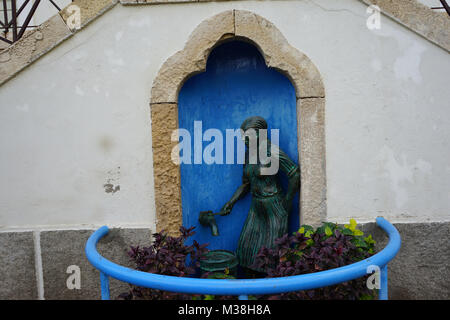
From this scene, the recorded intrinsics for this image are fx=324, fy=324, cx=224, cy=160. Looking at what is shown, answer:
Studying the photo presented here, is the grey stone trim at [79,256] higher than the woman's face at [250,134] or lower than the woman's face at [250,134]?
lower

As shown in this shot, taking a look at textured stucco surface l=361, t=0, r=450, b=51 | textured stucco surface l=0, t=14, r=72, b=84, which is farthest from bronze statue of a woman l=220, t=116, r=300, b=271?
textured stucco surface l=0, t=14, r=72, b=84

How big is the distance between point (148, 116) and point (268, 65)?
107cm

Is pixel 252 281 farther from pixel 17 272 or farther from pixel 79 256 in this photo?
pixel 17 272

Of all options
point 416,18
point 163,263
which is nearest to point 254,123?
point 163,263

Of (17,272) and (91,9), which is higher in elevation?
(91,9)

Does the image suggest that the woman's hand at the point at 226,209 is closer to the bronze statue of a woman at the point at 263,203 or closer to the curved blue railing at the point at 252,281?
the bronze statue of a woman at the point at 263,203

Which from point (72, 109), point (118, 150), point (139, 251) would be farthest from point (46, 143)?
point (139, 251)

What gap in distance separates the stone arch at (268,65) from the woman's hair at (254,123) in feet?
1.03

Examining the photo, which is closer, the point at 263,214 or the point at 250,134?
the point at 250,134

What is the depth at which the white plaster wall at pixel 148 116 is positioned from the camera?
263 centimetres

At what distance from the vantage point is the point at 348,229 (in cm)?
248

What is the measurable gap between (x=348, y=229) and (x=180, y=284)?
143 centimetres

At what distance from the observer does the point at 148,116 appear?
267 centimetres

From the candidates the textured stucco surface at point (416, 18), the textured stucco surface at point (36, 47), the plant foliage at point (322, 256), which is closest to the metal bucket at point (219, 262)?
the plant foliage at point (322, 256)
